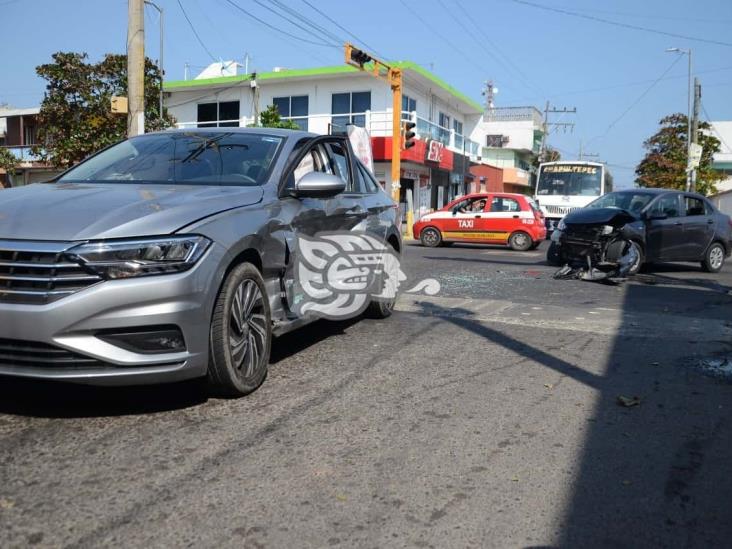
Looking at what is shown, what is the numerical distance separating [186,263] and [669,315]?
624 cm

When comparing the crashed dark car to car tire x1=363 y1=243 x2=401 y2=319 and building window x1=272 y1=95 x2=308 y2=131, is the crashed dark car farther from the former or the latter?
building window x1=272 y1=95 x2=308 y2=131

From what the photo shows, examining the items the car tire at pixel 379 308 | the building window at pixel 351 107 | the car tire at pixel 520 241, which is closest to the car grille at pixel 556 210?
the car tire at pixel 520 241

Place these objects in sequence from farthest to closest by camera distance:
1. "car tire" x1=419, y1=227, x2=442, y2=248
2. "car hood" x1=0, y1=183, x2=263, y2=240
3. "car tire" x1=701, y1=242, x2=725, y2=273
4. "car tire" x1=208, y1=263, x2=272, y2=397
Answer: "car tire" x1=419, y1=227, x2=442, y2=248, "car tire" x1=701, y1=242, x2=725, y2=273, "car tire" x1=208, y1=263, x2=272, y2=397, "car hood" x1=0, y1=183, x2=263, y2=240

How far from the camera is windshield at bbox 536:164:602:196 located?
25750mm

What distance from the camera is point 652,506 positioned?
282 centimetres

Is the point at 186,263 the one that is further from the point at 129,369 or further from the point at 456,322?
the point at 456,322

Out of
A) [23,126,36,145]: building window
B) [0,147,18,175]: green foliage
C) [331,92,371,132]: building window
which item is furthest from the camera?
[23,126,36,145]: building window

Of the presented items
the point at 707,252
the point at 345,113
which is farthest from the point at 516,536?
the point at 345,113

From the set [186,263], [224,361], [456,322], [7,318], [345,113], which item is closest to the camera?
[7,318]

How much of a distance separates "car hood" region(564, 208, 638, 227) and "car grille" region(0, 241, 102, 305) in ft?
31.4

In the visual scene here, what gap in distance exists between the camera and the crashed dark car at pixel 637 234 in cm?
1127

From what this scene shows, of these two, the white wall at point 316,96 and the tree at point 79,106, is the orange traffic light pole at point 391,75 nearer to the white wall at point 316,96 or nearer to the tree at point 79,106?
the white wall at point 316,96

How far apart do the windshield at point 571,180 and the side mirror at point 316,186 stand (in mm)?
22729

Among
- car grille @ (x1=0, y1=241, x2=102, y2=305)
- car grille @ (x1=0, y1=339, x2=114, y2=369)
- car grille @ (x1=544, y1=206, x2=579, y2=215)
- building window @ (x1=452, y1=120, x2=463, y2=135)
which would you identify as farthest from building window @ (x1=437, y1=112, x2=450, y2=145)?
car grille @ (x1=0, y1=339, x2=114, y2=369)
